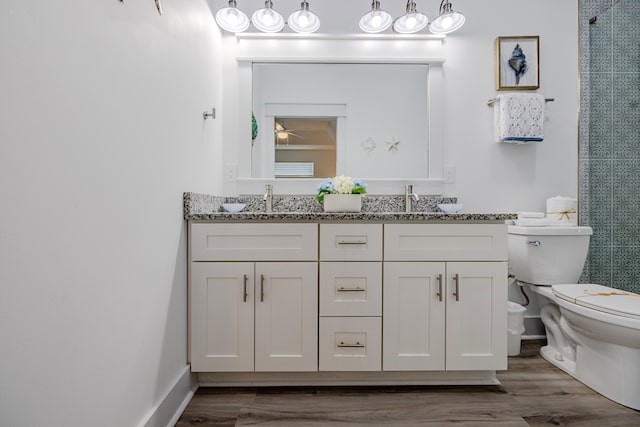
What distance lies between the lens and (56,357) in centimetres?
70

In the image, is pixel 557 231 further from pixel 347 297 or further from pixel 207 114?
pixel 207 114

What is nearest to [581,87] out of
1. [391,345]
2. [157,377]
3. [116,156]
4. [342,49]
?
[342,49]

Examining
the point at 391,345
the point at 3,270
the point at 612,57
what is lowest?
the point at 391,345

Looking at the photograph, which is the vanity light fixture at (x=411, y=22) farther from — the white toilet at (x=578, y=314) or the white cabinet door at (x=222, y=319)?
the white cabinet door at (x=222, y=319)

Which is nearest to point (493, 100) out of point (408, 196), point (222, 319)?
point (408, 196)

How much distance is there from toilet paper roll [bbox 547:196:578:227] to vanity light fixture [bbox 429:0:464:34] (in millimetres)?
1170

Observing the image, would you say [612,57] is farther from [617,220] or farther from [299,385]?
[299,385]

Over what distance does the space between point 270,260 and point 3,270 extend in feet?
3.10

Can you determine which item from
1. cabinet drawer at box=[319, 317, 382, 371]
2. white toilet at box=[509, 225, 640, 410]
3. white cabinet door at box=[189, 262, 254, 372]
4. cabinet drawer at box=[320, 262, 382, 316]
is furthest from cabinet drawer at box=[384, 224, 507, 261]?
white cabinet door at box=[189, 262, 254, 372]

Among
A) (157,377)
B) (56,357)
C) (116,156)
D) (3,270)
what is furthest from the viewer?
(157,377)

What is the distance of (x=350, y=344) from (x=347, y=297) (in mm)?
209

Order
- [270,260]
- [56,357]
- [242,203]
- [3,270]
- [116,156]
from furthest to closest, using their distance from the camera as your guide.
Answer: [242,203] < [270,260] < [116,156] < [56,357] < [3,270]

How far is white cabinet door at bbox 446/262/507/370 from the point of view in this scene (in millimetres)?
1456

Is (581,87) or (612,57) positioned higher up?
Result: (612,57)
